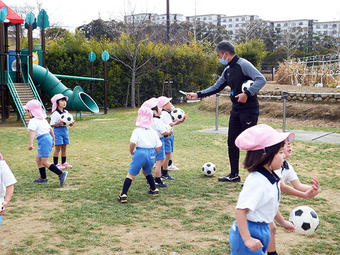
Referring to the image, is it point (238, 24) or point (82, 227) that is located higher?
point (238, 24)

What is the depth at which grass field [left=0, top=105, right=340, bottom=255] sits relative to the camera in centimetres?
412

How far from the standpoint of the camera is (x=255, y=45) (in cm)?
3269

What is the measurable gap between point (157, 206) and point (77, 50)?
1714 cm

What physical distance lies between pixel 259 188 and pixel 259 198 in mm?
60

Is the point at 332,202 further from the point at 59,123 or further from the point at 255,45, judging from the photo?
the point at 255,45

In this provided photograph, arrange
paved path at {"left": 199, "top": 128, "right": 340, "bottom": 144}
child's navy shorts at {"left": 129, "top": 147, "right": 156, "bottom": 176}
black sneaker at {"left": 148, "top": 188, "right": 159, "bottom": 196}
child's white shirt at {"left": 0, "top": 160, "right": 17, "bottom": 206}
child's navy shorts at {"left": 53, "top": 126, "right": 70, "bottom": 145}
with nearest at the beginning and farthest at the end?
child's white shirt at {"left": 0, "top": 160, "right": 17, "bottom": 206} < child's navy shorts at {"left": 129, "top": 147, "right": 156, "bottom": 176} < black sneaker at {"left": 148, "top": 188, "right": 159, "bottom": 196} < child's navy shorts at {"left": 53, "top": 126, "right": 70, "bottom": 145} < paved path at {"left": 199, "top": 128, "right": 340, "bottom": 144}

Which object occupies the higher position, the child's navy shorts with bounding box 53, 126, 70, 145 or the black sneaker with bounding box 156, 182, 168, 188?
the child's navy shorts with bounding box 53, 126, 70, 145

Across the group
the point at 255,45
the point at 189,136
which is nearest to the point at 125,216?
the point at 189,136

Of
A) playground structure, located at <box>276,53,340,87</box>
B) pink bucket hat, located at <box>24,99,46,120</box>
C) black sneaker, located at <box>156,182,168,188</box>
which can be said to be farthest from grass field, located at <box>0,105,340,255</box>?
playground structure, located at <box>276,53,340,87</box>

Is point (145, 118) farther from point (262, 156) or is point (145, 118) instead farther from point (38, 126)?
point (262, 156)

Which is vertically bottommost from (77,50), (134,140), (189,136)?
(189,136)

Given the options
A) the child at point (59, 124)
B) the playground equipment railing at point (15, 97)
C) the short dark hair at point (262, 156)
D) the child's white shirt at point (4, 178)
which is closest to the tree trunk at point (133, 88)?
the playground equipment railing at point (15, 97)

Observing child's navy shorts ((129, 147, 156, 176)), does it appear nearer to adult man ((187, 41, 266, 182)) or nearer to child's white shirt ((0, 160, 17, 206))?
adult man ((187, 41, 266, 182))

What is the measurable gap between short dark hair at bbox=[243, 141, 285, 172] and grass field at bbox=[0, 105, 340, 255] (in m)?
1.62
